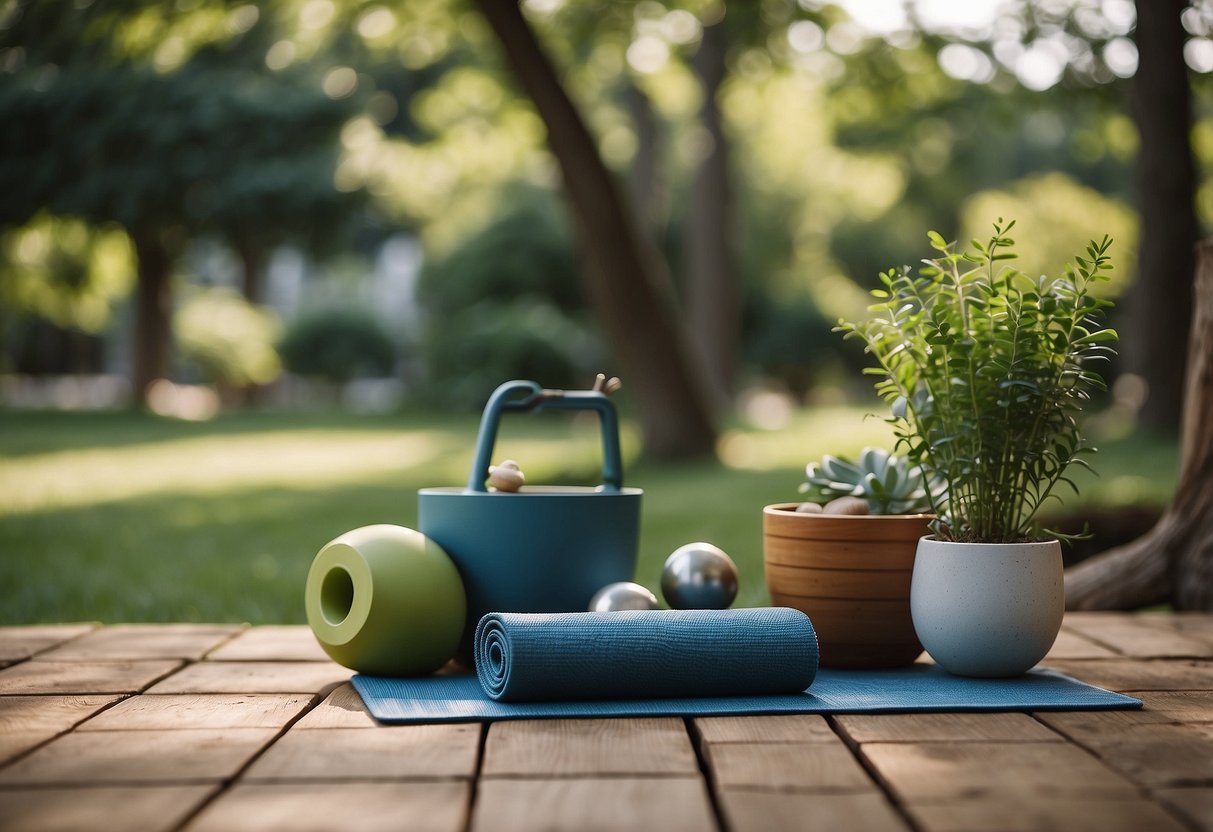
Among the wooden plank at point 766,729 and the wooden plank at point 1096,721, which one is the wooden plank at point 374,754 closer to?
the wooden plank at point 766,729

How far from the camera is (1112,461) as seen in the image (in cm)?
712

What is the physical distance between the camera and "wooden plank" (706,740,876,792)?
1.81 m

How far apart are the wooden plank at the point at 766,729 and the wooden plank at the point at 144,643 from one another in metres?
1.38

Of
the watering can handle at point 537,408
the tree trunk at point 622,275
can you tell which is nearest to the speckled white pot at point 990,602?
the watering can handle at point 537,408

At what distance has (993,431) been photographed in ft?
8.40

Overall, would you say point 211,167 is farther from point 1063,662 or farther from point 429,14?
point 1063,662

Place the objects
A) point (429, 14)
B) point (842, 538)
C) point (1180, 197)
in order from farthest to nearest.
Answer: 1. point (429, 14)
2. point (1180, 197)
3. point (842, 538)

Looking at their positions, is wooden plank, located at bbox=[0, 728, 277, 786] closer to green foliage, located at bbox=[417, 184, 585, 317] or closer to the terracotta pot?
the terracotta pot

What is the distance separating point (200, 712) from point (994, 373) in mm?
1749

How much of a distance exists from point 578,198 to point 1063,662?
5.90 m

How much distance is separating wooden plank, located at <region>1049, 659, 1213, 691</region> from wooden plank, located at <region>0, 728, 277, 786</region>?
1.76 m

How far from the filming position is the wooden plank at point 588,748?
1901 millimetres

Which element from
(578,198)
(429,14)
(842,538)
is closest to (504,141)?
(429,14)

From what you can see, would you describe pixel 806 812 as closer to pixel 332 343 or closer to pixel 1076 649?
pixel 1076 649
